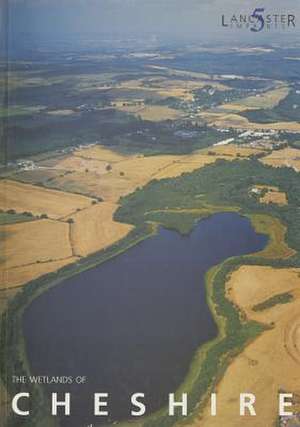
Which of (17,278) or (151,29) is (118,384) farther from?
(151,29)

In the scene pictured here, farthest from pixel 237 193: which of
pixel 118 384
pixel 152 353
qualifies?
pixel 118 384

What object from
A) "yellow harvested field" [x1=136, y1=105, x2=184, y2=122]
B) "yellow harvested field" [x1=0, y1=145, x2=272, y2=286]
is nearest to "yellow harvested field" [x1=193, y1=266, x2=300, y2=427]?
"yellow harvested field" [x1=0, y1=145, x2=272, y2=286]

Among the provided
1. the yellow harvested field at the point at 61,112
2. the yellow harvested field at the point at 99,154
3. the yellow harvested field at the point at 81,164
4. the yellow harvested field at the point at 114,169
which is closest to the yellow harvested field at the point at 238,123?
the yellow harvested field at the point at 114,169

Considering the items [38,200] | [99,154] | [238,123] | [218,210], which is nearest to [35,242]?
[38,200]

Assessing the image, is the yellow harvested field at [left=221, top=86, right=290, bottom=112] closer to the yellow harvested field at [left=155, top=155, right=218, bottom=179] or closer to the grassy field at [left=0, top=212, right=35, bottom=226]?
the yellow harvested field at [left=155, top=155, right=218, bottom=179]

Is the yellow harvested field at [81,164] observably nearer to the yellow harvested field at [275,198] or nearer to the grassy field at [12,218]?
the grassy field at [12,218]

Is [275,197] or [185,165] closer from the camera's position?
[275,197]

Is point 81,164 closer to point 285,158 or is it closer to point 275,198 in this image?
point 275,198
